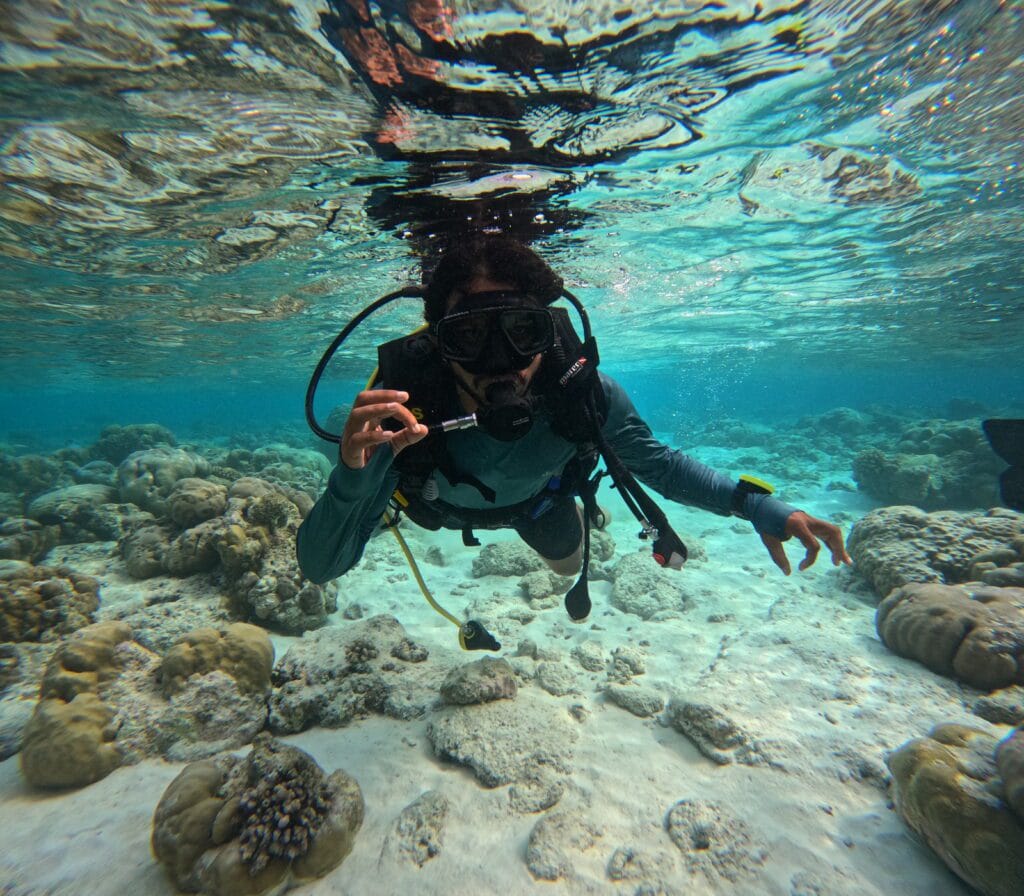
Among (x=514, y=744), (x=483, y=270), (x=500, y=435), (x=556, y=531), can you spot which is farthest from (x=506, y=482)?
(x=514, y=744)

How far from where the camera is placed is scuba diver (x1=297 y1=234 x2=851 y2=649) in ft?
10.2

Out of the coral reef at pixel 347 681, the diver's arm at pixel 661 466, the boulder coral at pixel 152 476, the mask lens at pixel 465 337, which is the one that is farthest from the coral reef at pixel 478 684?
the boulder coral at pixel 152 476

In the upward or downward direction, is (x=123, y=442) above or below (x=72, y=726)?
above

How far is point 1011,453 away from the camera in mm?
8766

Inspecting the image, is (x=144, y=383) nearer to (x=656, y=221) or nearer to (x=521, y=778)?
(x=656, y=221)

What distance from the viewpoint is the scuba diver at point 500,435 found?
3102 mm

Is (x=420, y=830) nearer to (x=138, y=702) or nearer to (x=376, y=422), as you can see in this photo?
(x=376, y=422)

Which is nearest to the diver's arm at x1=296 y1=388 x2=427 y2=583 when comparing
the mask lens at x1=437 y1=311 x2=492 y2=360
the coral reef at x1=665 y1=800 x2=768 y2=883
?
the mask lens at x1=437 y1=311 x2=492 y2=360

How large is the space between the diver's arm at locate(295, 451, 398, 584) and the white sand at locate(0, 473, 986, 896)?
1.79 m

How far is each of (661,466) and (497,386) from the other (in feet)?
6.19

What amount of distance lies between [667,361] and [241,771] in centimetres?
4301

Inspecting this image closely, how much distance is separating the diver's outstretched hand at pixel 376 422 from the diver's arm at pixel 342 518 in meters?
0.39

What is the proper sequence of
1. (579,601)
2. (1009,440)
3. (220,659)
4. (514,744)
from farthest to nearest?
(1009,440), (579,601), (220,659), (514,744)

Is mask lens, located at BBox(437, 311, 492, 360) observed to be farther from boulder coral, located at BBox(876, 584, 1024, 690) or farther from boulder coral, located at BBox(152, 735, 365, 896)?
boulder coral, located at BBox(876, 584, 1024, 690)
